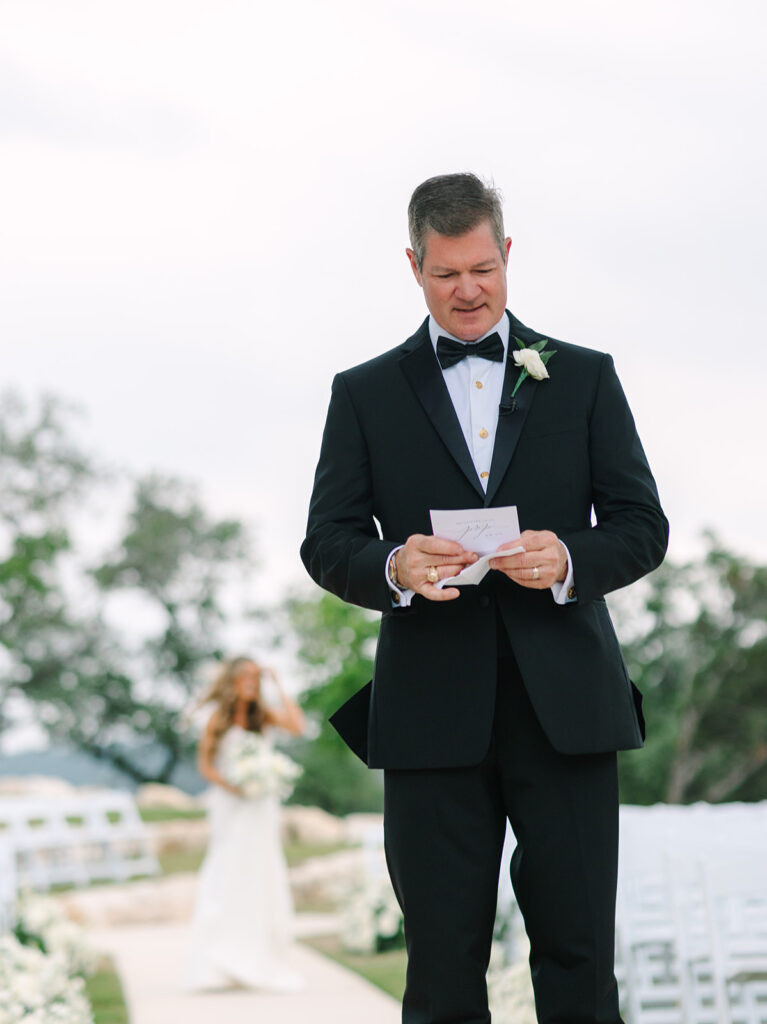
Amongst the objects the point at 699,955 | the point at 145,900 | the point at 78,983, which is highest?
the point at 699,955

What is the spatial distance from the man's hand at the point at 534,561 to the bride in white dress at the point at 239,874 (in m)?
7.17

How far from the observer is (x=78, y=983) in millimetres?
6516

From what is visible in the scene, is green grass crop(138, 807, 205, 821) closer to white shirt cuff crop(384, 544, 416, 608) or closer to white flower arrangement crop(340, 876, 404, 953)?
white flower arrangement crop(340, 876, 404, 953)

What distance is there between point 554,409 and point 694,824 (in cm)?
521

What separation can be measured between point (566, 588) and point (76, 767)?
24243 mm

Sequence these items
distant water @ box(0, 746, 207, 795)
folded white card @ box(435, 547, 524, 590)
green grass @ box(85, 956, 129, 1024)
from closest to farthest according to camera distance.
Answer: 1. folded white card @ box(435, 547, 524, 590)
2. green grass @ box(85, 956, 129, 1024)
3. distant water @ box(0, 746, 207, 795)

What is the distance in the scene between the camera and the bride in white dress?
30.8 ft

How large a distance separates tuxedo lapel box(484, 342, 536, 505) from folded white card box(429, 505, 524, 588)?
0.17 meters

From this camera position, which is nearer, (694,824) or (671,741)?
(694,824)

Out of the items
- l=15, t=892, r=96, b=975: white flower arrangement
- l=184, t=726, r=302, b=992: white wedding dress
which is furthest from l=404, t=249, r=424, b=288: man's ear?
l=184, t=726, r=302, b=992: white wedding dress

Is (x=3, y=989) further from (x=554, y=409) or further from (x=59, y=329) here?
(x=59, y=329)

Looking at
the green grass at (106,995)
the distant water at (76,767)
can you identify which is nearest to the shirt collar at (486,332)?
the green grass at (106,995)

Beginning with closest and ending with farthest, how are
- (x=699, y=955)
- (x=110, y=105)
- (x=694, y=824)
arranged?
(x=699, y=955)
(x=694, y=824)
(x=110, y=105)

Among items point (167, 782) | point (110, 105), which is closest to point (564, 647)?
point (110, 105)
